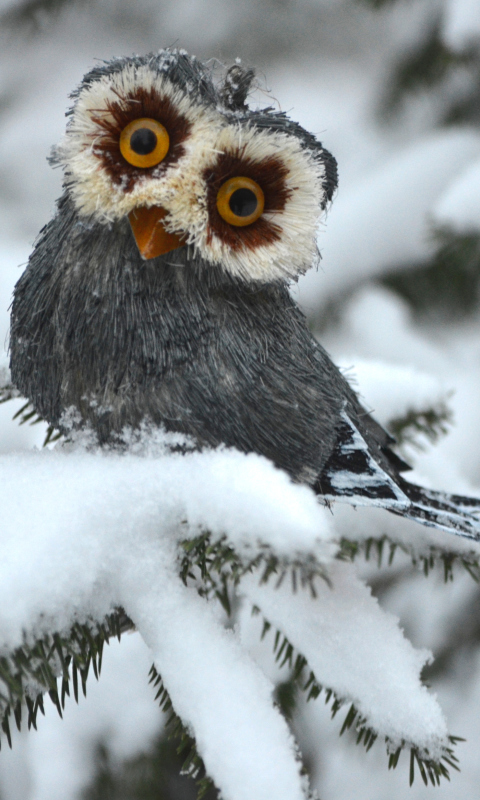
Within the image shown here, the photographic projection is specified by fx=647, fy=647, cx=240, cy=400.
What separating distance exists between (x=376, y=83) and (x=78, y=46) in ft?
1.70

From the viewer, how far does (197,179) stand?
0.42m

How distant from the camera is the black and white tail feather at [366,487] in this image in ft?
1.52

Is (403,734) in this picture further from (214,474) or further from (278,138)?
(278,138)

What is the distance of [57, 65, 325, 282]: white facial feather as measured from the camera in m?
0.42

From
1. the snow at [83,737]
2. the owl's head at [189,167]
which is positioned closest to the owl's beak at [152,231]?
the owl's head at [189,167]

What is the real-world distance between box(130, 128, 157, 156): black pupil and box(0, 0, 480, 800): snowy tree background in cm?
54

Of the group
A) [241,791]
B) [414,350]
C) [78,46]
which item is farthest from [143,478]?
A: [78,46]

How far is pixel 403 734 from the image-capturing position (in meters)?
0.42

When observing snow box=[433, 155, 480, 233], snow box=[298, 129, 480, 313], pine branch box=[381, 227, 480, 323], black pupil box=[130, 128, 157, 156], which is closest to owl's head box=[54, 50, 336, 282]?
black pupil box=[130, 128, 157, 156]

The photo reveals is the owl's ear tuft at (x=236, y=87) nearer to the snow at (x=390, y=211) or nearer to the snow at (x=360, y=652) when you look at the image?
the snow at (x=360, y=652)

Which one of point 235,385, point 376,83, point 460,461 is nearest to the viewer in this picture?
point 235,385

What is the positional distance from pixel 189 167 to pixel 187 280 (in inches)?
3.1

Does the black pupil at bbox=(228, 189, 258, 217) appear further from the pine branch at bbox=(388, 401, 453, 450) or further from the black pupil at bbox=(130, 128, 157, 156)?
the pine branch at bbox=(388, 401, 453, 450)

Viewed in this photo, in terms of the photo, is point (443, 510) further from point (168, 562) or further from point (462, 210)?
point (462, 210)
